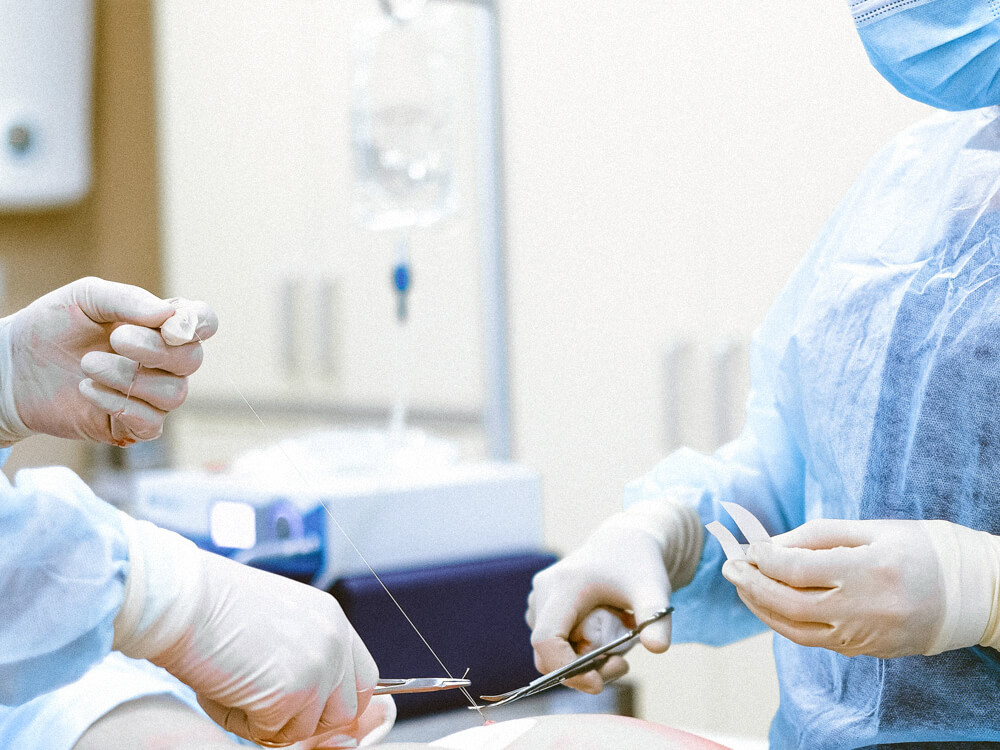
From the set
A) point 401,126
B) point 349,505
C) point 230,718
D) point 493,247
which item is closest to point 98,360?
point 230,718

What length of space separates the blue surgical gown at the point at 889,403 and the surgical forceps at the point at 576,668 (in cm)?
15

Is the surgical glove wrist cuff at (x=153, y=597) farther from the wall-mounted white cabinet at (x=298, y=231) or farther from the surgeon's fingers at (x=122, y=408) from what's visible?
the wall-mounted white cabinet at (x=298, y=231)

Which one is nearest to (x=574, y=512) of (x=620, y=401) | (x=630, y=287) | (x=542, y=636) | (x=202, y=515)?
(x=620, y=401)

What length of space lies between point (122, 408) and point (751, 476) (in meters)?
0.56

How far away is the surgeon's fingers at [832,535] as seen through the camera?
0.69m

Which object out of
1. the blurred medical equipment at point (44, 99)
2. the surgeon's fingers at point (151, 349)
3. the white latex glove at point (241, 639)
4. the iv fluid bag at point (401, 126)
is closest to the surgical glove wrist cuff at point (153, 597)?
the white latex glove at point (241, 639)

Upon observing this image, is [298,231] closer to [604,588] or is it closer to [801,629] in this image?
[604,588]

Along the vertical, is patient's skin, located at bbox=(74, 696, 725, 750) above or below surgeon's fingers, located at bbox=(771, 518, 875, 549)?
below

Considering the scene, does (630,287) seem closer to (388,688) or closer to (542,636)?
(542,636)

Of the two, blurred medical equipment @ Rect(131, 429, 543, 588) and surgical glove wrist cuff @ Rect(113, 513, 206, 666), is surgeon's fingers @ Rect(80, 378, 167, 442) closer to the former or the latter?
surgical glove wrist cuff @ Rect(113, 513, 206, 666)

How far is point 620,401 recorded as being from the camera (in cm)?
180

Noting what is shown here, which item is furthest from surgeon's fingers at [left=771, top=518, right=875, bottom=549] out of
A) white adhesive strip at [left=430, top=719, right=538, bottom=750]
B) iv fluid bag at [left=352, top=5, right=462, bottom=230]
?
iv fluid bag at [left=352, top=5, right=462, bottom=230]

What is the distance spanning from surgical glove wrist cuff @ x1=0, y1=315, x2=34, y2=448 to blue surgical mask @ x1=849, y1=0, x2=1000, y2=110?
0.65 m

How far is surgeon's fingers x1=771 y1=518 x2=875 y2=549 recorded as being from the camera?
0.69 metres
